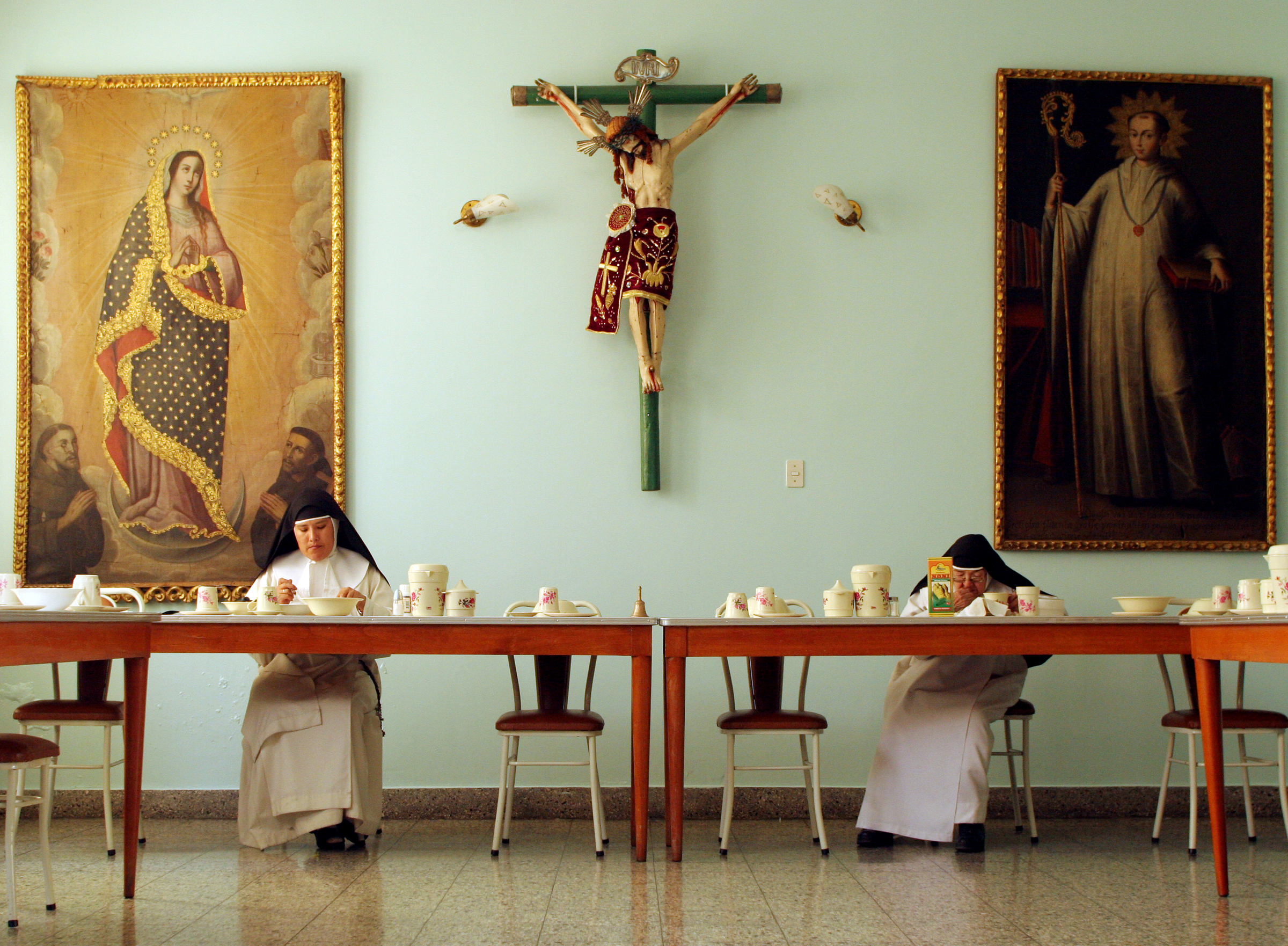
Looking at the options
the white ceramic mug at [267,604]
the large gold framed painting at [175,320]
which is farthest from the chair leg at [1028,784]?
the large gold framed painting at [175,320]

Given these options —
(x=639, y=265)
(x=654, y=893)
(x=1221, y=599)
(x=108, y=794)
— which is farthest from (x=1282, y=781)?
(x=108, y=794)

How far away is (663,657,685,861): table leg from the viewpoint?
318cm

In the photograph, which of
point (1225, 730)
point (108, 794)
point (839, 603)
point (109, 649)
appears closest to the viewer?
point (109, 649)

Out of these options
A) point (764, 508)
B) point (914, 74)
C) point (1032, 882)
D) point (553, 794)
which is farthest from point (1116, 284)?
point (553, 794)

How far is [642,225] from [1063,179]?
5.79 feet

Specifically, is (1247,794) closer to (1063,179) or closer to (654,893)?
(654,893)

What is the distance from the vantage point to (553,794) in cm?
414

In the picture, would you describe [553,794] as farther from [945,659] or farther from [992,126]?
[992,126]

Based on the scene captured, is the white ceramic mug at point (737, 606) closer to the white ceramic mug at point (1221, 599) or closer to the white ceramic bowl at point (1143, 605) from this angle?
the white ceramic bowl at point (1143, 605)

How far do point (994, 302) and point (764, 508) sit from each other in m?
1.27

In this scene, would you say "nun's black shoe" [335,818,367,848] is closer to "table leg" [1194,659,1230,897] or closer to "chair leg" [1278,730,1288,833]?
"table leg" [1194,659,1230,897]

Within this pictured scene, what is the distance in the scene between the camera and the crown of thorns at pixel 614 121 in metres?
4.10

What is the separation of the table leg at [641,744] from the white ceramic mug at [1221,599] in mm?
1858

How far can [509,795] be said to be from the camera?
11.7ft
